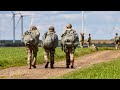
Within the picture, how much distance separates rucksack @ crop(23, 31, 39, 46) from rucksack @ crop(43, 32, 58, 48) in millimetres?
481

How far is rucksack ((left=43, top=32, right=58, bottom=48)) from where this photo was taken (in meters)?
20.2

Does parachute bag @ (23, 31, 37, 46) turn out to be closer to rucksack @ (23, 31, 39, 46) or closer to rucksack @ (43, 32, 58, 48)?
rucksack @ (23, 31, 39, 46)

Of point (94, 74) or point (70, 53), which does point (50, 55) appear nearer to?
point (70, 53)

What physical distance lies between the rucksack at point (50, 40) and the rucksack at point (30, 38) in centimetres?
48

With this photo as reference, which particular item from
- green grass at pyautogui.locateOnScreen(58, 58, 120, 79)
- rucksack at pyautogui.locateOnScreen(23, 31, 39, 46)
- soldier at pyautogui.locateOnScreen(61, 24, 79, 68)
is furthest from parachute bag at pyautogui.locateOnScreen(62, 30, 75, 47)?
green grass at pyautogui.locateOnScreen(58, 58, 120, 79)

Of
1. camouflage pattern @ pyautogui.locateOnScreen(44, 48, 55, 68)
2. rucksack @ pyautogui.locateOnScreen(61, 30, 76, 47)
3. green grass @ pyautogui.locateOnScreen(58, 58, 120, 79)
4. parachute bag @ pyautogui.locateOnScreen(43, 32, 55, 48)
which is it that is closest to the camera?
green grass @ pyautogui.locateOnScreen(58, 58, 120, 79)

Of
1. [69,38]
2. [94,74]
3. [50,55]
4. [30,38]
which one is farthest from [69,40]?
[94,74]

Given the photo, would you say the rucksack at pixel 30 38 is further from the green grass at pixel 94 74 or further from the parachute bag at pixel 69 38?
the green grass at pixel 94 74

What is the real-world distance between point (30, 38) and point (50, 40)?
3.10 feet

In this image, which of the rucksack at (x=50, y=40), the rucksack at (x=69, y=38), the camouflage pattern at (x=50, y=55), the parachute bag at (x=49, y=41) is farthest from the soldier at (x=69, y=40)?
the camouflage pattern at (x=50, y=55)

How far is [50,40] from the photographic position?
20.2 meters
